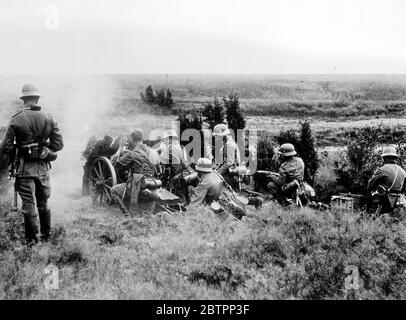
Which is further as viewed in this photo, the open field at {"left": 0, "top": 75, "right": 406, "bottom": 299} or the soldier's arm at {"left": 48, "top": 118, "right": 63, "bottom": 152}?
the soldier's arm at {"left": 48, "top": 118, "right": 63, "bottom": 152}

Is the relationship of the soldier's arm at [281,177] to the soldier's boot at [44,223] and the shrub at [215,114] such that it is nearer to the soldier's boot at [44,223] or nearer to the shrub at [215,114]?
the shrub at [215,114]

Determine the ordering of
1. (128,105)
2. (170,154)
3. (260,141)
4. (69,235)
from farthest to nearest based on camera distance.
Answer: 1. (128,105)
2. (260,141)
3. (170,154)
4. (69,235)

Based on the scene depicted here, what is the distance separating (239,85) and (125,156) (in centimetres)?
1539

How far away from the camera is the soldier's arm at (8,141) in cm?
581

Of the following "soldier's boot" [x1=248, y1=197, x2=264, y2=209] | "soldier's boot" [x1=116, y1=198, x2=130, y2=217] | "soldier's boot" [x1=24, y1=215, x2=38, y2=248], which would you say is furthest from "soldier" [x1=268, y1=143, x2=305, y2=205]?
"soldier's boot" [x1=24, y1=215, x2=38, y2=248]

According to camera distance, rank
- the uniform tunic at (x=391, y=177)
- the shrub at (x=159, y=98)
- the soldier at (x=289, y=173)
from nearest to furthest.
A: 1. the uniform tunic at (x=391, y=177)
2. the soldier at (x=289, y=173)
3. the shrub at (x=159, y=98)

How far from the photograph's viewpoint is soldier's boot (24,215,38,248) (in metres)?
5.86

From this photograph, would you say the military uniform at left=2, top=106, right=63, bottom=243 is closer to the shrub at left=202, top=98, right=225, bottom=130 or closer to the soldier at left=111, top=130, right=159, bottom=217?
the soldier at left=111, top=130, right=159, bottom=217

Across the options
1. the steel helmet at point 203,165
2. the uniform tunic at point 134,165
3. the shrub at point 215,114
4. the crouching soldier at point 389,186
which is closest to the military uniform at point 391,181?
the crouching soldier at point 389,186

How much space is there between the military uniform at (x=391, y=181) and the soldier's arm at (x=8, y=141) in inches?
220

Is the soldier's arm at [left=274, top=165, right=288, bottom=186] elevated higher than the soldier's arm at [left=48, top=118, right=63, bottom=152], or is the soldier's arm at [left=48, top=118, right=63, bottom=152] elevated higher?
the soldier's arm at [left=48, top=118, right=63, bottom=152]

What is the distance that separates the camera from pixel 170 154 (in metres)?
8.94
